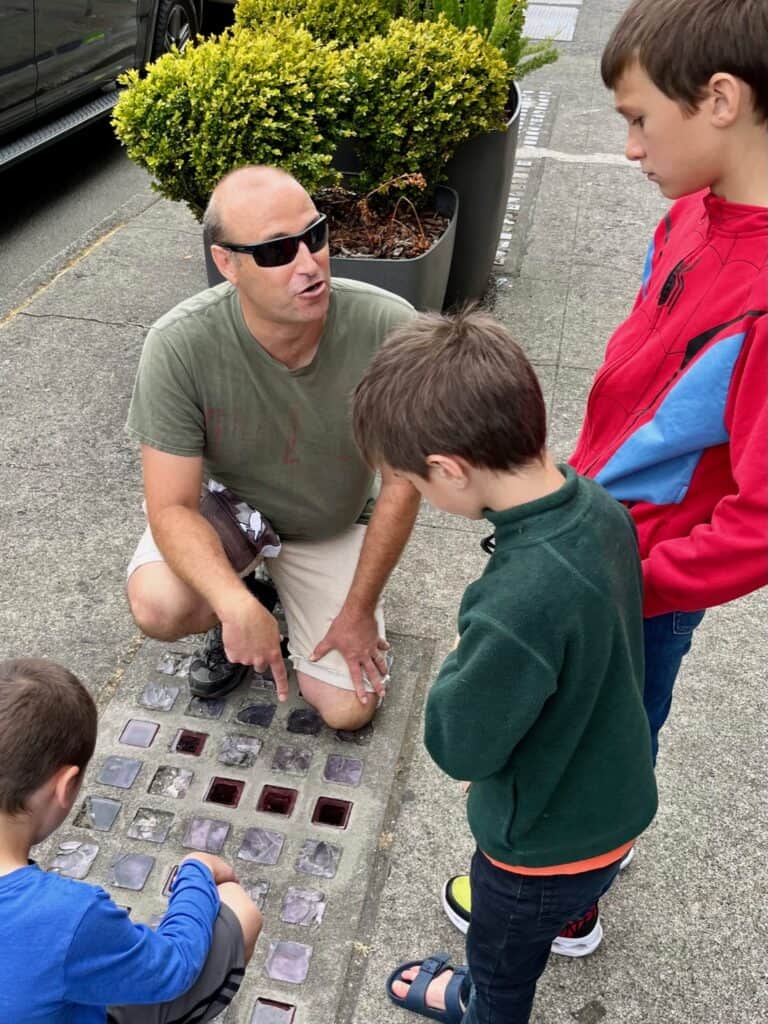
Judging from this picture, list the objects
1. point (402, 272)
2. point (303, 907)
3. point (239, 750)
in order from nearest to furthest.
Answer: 1. point (303, 907)
2. point (239, 750)
3. point (402, 272)

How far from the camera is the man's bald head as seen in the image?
241 cm

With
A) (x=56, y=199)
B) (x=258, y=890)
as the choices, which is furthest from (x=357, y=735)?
(x=56, y=199)

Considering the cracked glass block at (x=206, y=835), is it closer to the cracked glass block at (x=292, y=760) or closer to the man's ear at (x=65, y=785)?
the cracked glass block at (x=292, y=760)

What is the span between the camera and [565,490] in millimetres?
1395

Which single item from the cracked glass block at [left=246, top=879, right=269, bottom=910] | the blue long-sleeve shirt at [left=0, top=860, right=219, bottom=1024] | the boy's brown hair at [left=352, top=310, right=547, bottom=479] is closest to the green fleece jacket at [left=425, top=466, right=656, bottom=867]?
the boy's brown hair at [left=352, top=310, right=547, bottom=479]

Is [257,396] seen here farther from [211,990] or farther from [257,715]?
[211,990]

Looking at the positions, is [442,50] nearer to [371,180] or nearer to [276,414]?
[371,180]

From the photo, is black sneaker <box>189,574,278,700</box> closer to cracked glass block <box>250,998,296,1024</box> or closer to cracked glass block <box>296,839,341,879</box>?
cracked glass block <box>296,839,341,879</box>

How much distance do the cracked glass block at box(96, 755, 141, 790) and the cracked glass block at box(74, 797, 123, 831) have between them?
0.05 m

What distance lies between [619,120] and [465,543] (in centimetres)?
497

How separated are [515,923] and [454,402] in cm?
90

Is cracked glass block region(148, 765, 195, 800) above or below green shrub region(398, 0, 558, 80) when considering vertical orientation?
below

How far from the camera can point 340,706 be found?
2.61 metres

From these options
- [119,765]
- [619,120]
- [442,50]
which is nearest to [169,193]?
[442,50]
